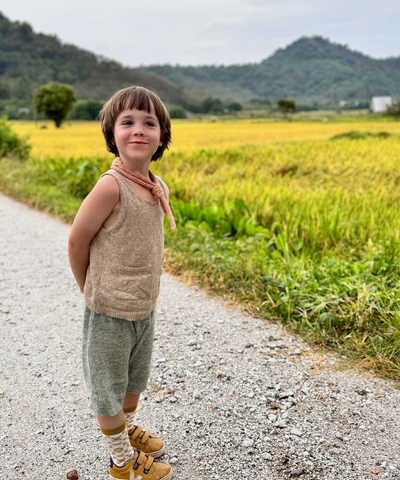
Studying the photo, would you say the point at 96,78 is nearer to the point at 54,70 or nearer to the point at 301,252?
the point at 54,70

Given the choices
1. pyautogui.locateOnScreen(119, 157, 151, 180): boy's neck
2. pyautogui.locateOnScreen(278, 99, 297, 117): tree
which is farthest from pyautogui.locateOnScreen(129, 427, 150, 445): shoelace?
pyautogui.locateOnScreen(278, 99, 297, 117): tree

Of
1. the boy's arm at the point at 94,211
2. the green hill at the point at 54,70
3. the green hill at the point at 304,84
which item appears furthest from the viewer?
the green hill at the point at 304,84

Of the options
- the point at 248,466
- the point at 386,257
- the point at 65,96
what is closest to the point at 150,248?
the point at 248,466

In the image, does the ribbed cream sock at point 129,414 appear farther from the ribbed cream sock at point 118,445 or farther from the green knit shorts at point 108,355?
the green knit shorts at point 108,355

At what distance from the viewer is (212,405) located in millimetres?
2248

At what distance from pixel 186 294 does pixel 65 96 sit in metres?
52.7

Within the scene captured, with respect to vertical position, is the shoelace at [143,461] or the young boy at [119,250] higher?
the young boy at [119,250]

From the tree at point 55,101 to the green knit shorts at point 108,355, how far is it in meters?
52.7

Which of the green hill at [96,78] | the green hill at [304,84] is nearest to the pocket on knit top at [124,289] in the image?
the green hill at [96,78]

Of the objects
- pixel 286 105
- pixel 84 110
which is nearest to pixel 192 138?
pixel 84 110

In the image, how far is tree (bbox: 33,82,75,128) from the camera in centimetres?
5009

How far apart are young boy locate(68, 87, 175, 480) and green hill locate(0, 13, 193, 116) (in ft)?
253

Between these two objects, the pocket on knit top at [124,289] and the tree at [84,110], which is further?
the tree at [84,110]

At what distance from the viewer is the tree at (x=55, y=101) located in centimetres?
5009
